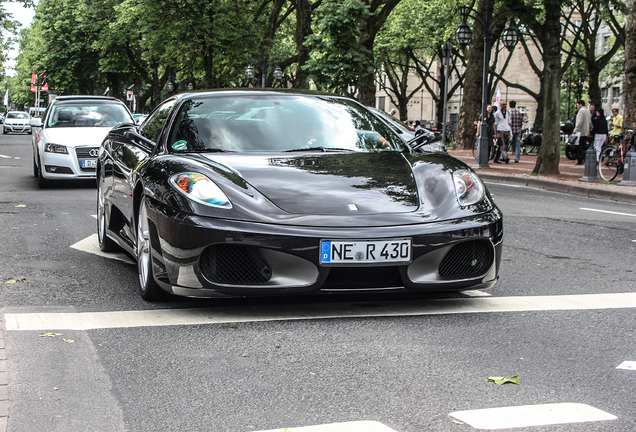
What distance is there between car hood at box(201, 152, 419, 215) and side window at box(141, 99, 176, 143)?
90 cm

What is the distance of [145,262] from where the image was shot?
17.3ft

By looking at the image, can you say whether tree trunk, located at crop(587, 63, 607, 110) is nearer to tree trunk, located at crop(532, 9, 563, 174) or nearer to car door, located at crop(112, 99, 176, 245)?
tree trunk, located at crop(532, 9, 563, 174)

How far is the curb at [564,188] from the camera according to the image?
593 inches

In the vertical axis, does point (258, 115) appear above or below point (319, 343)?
above

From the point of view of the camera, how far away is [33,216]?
994 cm

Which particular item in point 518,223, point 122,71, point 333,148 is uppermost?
point 122,71

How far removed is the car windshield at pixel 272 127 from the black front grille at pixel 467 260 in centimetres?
118

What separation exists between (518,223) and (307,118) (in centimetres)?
484

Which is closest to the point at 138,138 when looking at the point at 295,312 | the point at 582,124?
the point at 295,312

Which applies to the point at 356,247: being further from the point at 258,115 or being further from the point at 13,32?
the point at 13,32

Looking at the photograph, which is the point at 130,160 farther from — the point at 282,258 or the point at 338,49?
the point at 338,49

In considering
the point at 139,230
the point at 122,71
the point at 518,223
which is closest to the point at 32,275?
the point at 139,230

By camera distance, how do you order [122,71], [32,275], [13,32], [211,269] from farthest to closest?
1. [122,71]
2. [13,32]
3. [32,275]
4. [211,269]

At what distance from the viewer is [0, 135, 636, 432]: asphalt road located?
10.7ft
